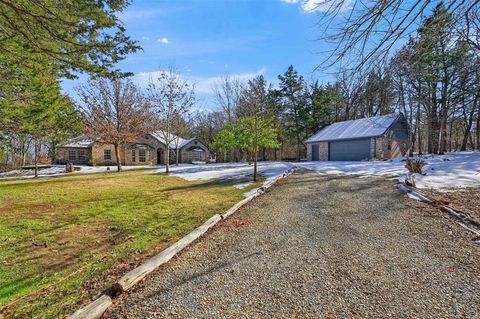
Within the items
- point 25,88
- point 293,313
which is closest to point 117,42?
point 25,88

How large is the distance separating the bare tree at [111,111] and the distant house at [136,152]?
6.38 meters

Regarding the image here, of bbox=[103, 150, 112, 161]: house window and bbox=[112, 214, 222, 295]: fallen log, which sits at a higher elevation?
bbox=[103, 150, 112, 161]: house window

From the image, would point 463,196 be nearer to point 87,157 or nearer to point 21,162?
point 87,157

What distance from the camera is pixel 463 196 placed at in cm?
768

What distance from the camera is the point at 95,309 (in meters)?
2.55

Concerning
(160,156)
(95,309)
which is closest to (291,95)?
(160,156)

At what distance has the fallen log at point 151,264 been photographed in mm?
2949

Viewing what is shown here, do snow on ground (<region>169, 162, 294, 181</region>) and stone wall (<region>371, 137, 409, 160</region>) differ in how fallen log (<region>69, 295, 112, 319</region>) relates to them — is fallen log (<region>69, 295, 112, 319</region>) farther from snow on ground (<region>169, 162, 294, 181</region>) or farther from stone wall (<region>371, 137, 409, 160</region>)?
stone wall (<region>371, 137, 409, 160</region>)

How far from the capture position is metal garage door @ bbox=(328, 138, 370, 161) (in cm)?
2523

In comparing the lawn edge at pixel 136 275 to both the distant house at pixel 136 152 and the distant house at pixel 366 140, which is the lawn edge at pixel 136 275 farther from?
the distant house at pixel 136 152

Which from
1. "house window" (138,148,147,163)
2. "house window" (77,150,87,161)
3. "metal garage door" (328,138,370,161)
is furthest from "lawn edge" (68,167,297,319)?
"house window" (77,150,87,161)

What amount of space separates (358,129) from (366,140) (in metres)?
2.00

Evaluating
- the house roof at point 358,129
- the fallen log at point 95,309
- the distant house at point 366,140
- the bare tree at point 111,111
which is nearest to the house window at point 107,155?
the bare tree at point 111,111

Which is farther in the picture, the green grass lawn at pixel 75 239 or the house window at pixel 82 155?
the house window at pixel 82 155
